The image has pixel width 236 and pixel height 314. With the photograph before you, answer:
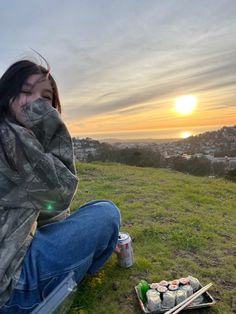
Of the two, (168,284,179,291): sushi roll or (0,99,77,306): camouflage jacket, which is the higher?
(0,99,77,306): camouflage jacket

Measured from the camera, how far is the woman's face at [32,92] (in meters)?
2.29

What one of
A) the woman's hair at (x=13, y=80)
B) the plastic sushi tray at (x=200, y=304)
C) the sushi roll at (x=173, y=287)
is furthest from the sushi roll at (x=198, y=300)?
the woman's hair at (x=13, y=80)

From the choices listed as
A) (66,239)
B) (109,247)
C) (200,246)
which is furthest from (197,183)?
(66,239)

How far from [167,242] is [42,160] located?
249 cm

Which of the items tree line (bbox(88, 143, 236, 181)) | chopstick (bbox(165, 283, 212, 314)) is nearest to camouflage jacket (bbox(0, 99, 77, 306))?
chopstick (bbox(165, 283, 212, 314))

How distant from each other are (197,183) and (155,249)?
195 inches

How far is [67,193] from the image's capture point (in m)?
2.25

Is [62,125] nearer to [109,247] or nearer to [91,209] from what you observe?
[91,209]

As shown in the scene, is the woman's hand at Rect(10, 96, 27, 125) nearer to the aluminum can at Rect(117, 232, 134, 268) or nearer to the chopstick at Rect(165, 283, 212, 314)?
the aluminum can at Rect(117, 232, 134, 268)

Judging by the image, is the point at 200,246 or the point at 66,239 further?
the point at 200,246

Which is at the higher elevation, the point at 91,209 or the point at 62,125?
the point at 62,125

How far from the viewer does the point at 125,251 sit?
3.36 meters

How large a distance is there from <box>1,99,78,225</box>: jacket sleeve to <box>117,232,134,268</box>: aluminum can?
3.53ft

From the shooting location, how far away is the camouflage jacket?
7.00 feet
